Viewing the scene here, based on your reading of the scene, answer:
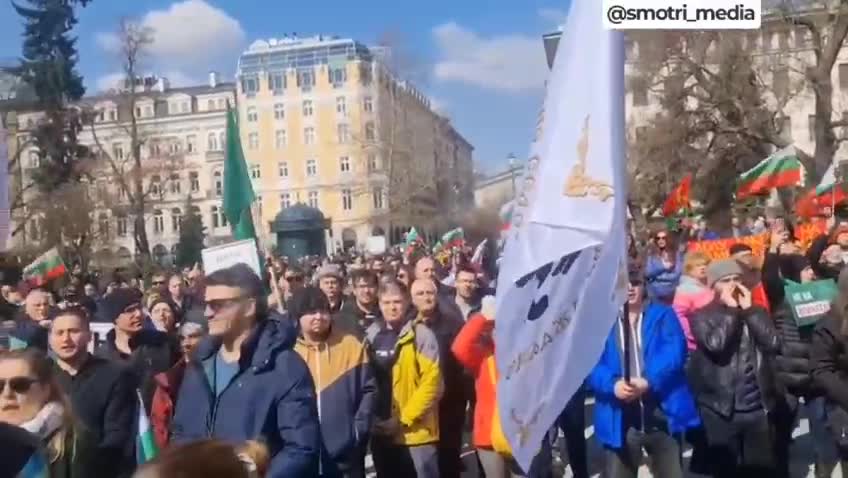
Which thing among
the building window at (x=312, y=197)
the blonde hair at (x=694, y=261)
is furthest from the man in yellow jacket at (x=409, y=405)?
the building window at (x=312, y=197)

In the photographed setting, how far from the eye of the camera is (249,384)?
397 centimetres

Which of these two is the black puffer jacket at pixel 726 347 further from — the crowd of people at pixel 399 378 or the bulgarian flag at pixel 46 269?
the bulgarian flag at pixel 46 269

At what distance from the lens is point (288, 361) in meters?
4.02

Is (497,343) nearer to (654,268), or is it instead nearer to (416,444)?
(416,444)

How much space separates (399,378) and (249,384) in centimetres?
248

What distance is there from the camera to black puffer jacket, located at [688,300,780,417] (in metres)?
5.95

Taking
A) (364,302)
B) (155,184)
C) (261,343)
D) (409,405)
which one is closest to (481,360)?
(409,405)

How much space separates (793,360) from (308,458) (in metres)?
2.75

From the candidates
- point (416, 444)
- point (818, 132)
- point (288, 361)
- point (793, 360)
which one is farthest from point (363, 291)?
point (818, 132)

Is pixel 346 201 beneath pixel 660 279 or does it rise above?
beneath

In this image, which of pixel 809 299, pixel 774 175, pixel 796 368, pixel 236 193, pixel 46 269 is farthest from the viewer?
pixel 774 175

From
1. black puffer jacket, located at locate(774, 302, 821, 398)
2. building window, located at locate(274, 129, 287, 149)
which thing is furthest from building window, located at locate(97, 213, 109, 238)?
building window, located at locate(274, 129, 287, 149)

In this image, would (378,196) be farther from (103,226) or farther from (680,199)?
(680,199)

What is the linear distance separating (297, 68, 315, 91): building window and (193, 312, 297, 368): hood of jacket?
282ft
